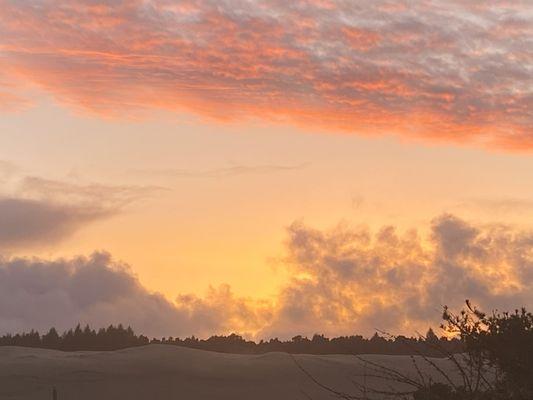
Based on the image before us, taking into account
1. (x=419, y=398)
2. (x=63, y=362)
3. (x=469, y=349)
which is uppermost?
(x=63, y=362)

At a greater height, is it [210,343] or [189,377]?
[210,343]

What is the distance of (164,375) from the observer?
133 ft

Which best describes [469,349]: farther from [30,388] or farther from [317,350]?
[317,350]

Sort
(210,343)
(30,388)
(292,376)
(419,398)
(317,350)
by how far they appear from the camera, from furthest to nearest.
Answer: (210,343) < (317,350) < (292,376) < (30,388) < (419,398)

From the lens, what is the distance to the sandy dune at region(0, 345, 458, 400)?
37.0 meters

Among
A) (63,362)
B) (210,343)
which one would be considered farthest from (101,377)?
(210,343)

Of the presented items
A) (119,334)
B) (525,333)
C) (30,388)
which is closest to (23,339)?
(119,334)

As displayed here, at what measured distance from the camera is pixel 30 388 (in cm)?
3606

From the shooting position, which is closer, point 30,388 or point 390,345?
point 30,388

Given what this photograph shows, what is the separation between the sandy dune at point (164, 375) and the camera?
37.0m

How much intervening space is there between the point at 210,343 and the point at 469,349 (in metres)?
51.6

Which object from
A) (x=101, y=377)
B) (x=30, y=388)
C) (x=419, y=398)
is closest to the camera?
(x=419, y=398)

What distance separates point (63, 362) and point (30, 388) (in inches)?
162

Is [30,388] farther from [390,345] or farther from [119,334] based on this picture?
[390,345]
